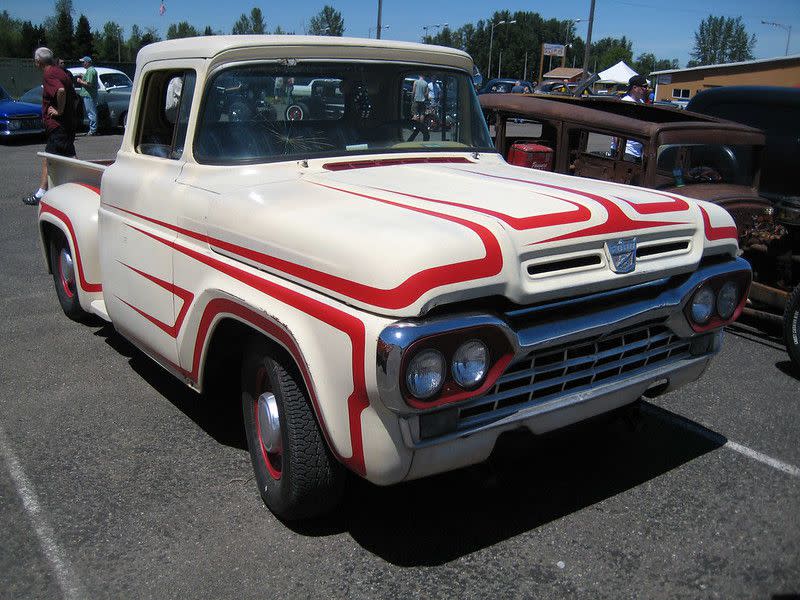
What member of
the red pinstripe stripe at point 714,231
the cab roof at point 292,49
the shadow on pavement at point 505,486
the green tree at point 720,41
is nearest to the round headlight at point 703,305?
the red pinstripe stripe at point 714,231

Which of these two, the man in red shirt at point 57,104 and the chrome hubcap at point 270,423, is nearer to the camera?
the chrome hubcap at point 270,423

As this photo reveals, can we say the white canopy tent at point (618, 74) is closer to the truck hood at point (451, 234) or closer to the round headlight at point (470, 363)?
the truck hood at point (451, 234)

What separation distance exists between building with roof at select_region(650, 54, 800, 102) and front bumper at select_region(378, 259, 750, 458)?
12151mm

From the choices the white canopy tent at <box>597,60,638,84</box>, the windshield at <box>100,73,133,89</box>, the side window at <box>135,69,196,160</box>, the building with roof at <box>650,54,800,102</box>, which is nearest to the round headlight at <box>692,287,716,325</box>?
the side window at <box>135,69,196,160</box>

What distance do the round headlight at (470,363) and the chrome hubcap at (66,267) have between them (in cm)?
367

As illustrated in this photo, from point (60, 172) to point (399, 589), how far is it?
162 inches

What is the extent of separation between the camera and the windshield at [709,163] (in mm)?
6070

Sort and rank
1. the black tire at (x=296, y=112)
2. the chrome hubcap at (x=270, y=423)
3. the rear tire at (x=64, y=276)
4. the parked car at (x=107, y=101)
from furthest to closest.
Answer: the parked car at (x=107, y=101) < the rear tire at (x=64, y=276) < the black tire at (x=296, y=112) < the chrome hubcap at (x=270, y=423)

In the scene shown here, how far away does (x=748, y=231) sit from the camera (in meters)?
5.37

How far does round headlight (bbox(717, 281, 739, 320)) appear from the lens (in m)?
3.15

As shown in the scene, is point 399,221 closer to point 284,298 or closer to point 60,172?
point 284,298

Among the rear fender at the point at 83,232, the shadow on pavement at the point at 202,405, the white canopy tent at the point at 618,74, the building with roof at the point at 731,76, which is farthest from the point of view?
the white canopy tent at the point at 618,74

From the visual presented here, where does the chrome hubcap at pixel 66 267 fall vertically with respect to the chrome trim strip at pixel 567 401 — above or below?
below

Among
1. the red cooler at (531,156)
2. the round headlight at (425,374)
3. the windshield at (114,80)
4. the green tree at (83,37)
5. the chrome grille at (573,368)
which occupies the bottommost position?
the chrome grille at (573,368)
